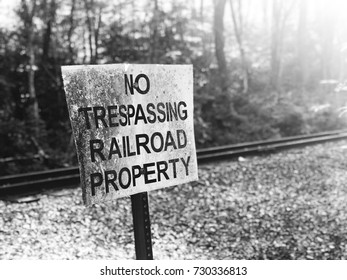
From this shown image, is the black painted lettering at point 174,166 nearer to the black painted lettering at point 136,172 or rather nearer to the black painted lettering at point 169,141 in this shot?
the black painted lettering at point 169,141

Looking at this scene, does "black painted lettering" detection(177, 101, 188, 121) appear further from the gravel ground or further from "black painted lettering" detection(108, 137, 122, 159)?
the gravel ground

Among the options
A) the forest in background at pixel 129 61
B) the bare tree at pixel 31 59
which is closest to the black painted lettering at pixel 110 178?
the forest in background at pixel 129 61

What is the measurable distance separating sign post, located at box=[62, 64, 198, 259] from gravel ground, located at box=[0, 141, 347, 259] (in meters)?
2.30

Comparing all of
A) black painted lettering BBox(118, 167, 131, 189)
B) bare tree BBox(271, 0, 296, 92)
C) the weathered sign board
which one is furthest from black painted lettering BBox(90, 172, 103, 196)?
bare tree BBox(271, 0, 296, 92)

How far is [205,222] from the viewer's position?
5492 mm

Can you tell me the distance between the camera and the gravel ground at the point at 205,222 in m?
4.66

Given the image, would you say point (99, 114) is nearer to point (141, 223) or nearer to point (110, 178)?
point (110, 178)

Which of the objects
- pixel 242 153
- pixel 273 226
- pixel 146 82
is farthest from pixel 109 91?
pixel 242 153

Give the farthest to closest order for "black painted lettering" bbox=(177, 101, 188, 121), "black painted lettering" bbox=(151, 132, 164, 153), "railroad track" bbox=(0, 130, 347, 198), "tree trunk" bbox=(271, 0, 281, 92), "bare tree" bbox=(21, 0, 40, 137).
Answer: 1. "tree trunk" bbox=(271, 0, 281, 92)
2. "bare tree" bbox=(21, 0, 40, 137)
3. "railroad track" bbox=(0, 130, 347, 198)
4. "black painted lettering" bbox=(177, 101, 188, 121)
5. "black painted lettering" bbox=(151, 132, 164, 153)

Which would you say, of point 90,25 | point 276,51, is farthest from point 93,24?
point 276,51

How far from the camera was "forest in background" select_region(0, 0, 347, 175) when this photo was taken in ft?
34.1

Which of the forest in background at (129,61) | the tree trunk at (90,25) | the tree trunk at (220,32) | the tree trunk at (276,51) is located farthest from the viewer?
the tree trunk at (276,51)

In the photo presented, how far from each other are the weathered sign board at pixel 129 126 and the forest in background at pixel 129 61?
11.8ft
